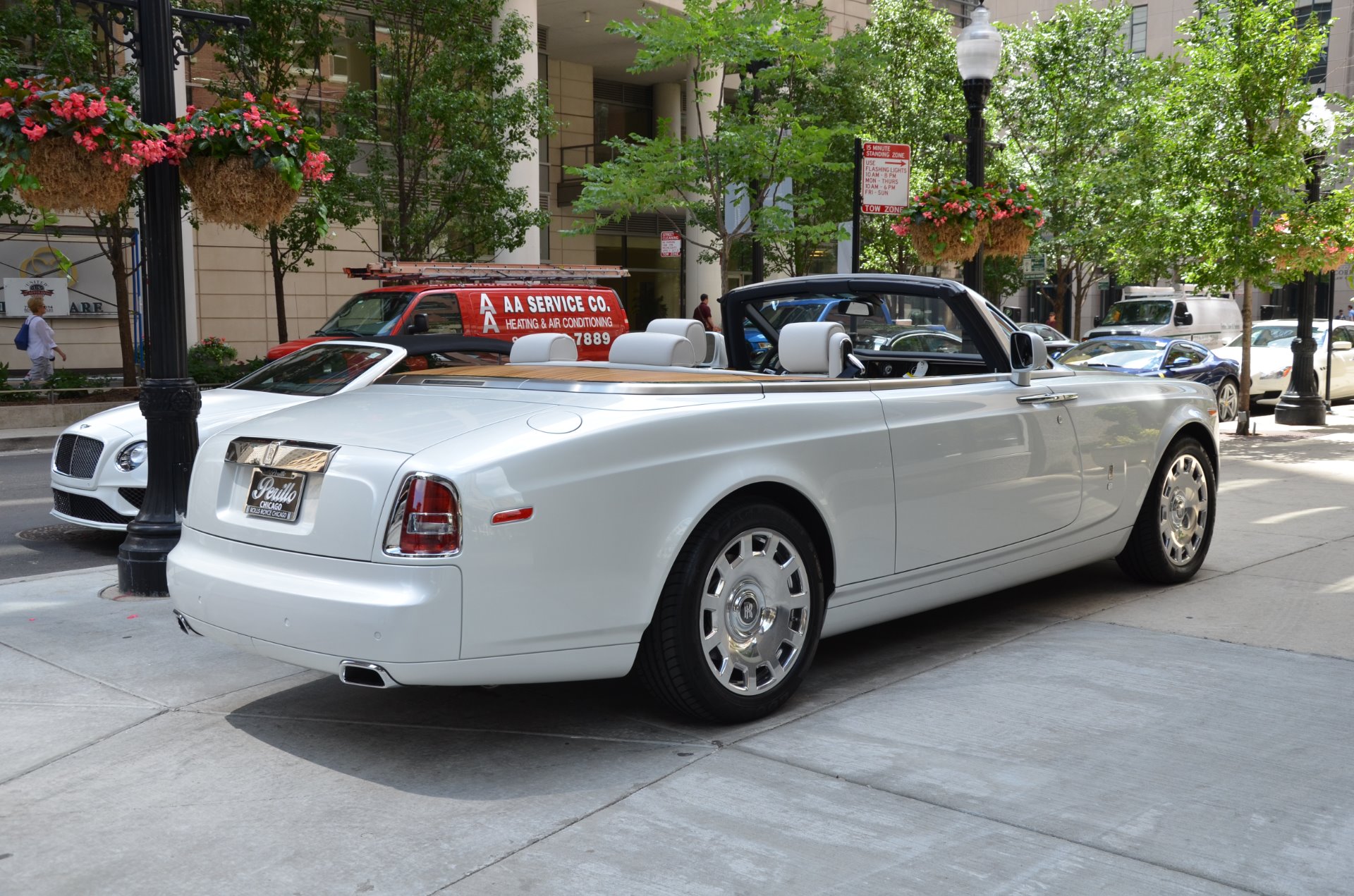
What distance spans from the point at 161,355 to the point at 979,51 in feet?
28.3

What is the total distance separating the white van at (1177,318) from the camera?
25.7 m

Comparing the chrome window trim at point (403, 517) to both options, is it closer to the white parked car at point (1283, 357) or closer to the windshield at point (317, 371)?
the windshield at point (317, 371)

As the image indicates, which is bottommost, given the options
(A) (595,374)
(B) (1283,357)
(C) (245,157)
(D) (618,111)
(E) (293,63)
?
(B) (1283,357)

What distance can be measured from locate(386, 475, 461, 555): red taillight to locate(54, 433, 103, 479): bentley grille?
17.9 ft

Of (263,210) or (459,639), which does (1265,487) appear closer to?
(263,210)

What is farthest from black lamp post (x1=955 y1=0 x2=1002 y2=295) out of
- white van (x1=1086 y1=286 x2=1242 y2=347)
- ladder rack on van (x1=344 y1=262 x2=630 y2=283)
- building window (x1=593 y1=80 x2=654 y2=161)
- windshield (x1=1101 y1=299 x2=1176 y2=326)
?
building window (x1=593 y1=80 x2=654 y2=161)

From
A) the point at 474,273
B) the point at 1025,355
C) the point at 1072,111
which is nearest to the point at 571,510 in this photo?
the point at 1025,355

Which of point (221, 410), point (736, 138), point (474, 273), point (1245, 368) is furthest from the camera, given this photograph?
point (1245, 368)

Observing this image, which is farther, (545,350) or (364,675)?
(545,350)

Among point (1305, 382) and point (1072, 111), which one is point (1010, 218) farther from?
point (1072, 111)

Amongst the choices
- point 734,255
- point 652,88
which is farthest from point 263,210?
point 652,88

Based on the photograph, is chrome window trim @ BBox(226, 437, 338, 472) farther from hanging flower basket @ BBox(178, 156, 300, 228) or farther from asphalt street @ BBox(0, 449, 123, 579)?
asphalt street @ BBox(0, 449, 123, 579)

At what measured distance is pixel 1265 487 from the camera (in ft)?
37.1

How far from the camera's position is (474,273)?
16.8 meters
